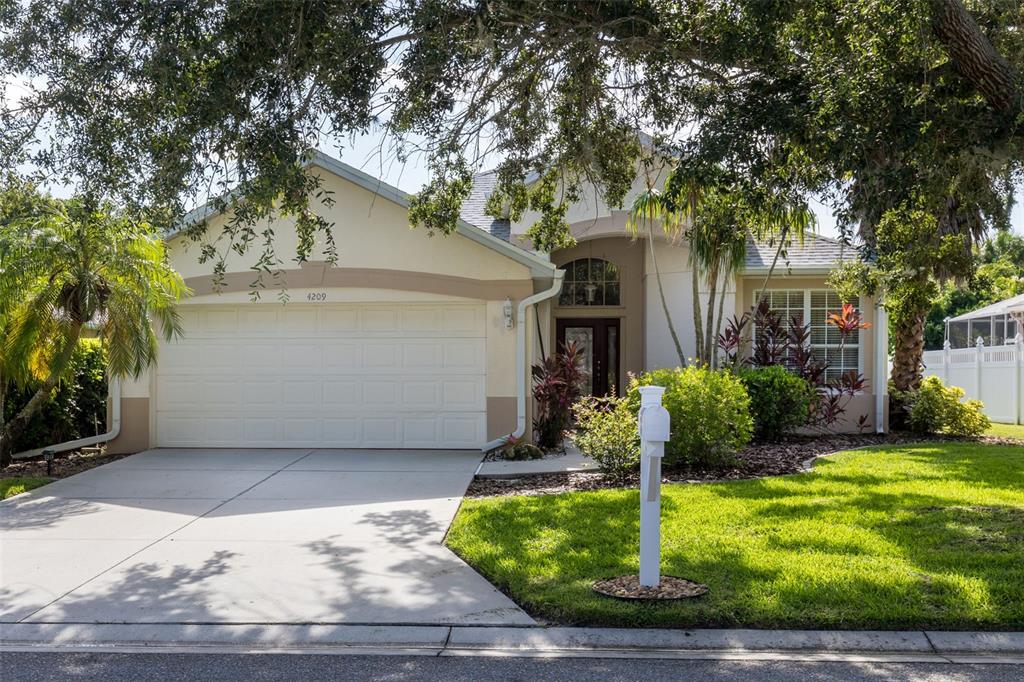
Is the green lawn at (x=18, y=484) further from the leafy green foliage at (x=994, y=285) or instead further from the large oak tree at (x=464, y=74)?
the leafy green foliage at (x=994, y=285)

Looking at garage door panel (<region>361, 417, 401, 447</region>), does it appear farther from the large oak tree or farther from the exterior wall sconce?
the large oak tree

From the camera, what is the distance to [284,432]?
13.9 meters

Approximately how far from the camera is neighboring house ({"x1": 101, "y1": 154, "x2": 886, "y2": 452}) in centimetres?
1350

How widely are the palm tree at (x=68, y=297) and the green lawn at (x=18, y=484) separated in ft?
4.22

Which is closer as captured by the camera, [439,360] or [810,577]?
[810,577]

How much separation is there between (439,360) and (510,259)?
1.96 m

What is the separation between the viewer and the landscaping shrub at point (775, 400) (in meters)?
14.5

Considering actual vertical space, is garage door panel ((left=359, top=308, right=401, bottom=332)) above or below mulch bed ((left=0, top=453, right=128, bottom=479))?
above

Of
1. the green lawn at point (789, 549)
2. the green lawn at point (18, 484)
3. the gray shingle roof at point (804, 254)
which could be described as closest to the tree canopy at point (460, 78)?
the green lawn at point (789, 549)

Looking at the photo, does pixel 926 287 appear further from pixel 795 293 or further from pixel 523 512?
pixel 523 512

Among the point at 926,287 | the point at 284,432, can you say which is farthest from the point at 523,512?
the point at 926,287

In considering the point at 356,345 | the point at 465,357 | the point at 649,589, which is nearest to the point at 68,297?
the point at 356,345

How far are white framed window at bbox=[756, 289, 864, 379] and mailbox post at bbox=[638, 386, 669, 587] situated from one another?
430 inches

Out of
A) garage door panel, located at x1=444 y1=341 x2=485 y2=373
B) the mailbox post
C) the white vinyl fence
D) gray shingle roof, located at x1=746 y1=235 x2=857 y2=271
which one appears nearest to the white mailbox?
the mailbox post
